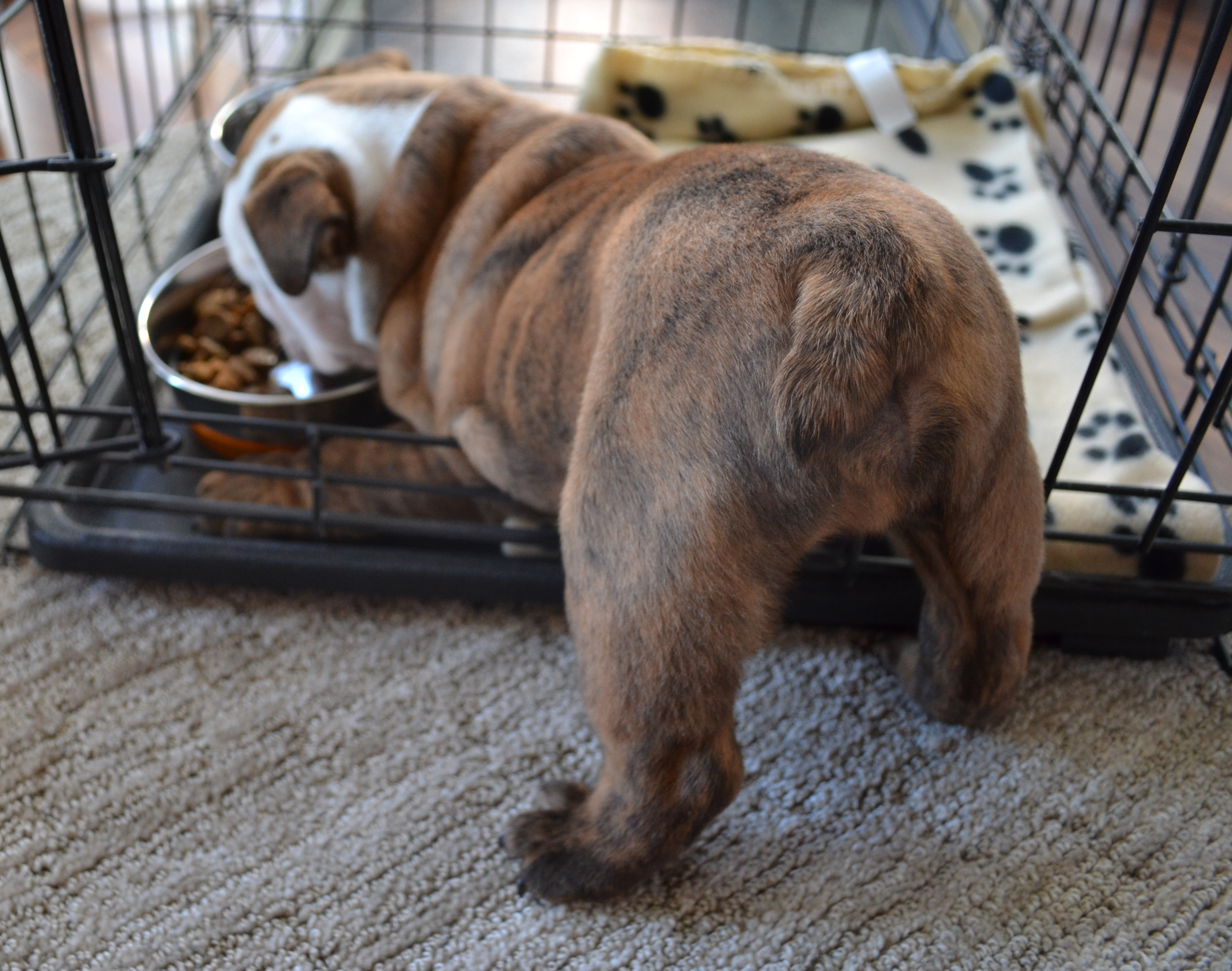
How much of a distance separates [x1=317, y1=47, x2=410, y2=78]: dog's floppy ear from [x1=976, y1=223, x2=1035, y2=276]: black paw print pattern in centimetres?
97

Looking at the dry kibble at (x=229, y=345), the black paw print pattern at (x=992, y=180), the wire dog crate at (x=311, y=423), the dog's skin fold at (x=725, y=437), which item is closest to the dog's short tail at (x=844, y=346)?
the dog's skin fold at (x=725, y=437)

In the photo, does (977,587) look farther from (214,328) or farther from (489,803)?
(214,328)

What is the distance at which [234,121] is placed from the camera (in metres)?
1.82

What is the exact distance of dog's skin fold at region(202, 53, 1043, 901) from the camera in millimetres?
803

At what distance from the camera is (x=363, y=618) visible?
139 cm

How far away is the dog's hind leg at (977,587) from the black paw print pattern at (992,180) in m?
0.97

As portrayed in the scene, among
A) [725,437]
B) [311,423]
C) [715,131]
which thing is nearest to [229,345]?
[311,423]

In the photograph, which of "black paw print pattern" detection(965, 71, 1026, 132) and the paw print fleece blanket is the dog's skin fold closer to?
the paw print fleece blanket

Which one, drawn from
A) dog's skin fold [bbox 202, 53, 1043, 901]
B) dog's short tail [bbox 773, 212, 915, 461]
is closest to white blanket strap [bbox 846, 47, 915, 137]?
dog's skin fold [bbox 202, 53, 1043, 901]

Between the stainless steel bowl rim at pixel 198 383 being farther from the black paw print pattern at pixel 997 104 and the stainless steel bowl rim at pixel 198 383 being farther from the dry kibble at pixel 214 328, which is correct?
the black paw print pattern at pixel 997 104

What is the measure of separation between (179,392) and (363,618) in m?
0.41

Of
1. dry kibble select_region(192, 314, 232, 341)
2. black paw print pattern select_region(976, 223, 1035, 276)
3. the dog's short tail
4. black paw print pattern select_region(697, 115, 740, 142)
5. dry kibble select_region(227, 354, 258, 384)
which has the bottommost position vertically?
dry kibble select_region(227, 354, 258, 384)

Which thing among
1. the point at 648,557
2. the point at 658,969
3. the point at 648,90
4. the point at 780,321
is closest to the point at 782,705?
the point at 658,969

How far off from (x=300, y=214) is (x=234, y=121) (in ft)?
2.16
